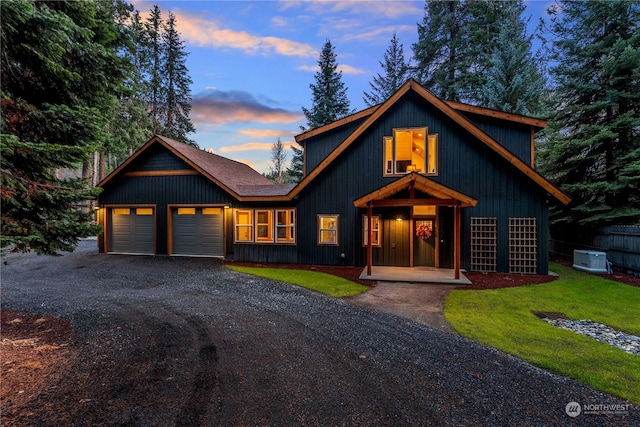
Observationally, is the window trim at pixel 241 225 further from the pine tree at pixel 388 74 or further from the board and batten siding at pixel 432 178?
the pine tree at pixel 388 74

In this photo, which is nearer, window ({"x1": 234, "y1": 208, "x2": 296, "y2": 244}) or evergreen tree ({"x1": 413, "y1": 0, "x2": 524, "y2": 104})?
window ({"x1": 234, "y1": 208, "x2": 296, "y2": 244})

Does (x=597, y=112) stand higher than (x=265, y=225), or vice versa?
(x=597, y=112)

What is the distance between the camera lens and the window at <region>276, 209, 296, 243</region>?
43.0ft

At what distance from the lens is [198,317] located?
19.7 ft

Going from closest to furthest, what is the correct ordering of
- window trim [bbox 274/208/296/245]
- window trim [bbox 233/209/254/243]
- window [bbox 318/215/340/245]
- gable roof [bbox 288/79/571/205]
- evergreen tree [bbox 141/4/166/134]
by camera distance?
gable roof [bbox 288/79/571/205] → window [bbox 318/215/340/245] → window trim [bbox 274/208/296/245] → window trim [bbox 233/209/254/243] → evergreen tree [bbox 141/4/166/134]

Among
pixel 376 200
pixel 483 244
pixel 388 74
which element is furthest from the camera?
pixel 388 74

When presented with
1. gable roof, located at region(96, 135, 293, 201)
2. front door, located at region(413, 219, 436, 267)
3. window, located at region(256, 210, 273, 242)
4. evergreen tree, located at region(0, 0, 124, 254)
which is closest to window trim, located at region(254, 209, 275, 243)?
window, located at region(256, 210, 273, 242)

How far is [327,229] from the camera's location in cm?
1253

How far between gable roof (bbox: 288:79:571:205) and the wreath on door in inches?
143

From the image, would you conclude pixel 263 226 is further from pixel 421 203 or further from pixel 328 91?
pixel 328 91

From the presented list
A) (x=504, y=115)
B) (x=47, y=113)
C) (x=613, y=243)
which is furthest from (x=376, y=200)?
(x=613, y=243)

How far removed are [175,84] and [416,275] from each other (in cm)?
3352

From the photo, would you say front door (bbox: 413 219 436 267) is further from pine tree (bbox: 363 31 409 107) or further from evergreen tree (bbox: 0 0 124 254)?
pine tree (bbox: 363 31 409 107)

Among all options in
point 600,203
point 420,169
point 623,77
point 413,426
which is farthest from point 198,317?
point 623,77
